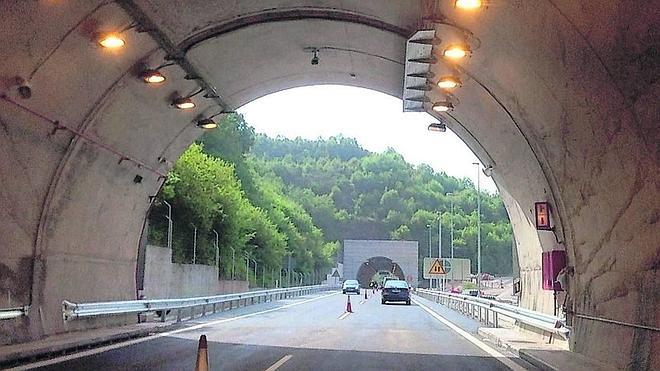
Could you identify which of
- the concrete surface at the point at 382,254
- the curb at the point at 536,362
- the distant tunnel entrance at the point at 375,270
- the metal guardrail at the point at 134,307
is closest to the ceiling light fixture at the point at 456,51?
the curb at the point at 536,362

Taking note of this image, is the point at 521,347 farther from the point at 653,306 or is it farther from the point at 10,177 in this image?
the point at 10,177

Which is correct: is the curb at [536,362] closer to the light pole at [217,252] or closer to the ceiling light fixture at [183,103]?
the ceiling light fixture at [183,103]

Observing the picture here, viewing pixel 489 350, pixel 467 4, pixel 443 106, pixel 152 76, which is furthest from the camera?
pixel 443 106

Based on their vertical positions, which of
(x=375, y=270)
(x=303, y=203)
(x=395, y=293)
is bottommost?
(x=375, y=270)

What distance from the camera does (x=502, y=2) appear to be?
11.1m

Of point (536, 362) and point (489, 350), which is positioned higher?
point (536, 362)

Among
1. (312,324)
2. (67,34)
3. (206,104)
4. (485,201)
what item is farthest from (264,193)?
(67,34)

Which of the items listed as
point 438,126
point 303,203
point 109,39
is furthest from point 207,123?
point 303,203

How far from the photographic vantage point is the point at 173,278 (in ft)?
112

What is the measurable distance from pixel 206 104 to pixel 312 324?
30.6ft

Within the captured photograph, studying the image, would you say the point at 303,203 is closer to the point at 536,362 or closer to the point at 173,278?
the point at 173,278

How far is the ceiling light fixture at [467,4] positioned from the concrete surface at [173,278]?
19.4m

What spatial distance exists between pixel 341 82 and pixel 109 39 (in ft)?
30.9

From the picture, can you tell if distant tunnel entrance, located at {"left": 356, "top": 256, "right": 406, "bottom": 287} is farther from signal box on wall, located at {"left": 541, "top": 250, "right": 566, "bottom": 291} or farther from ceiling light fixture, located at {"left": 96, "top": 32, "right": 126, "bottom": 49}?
ceiling light fixture, located at {"left": 96, "top": 32, "right": 126, "bottom": 49}
